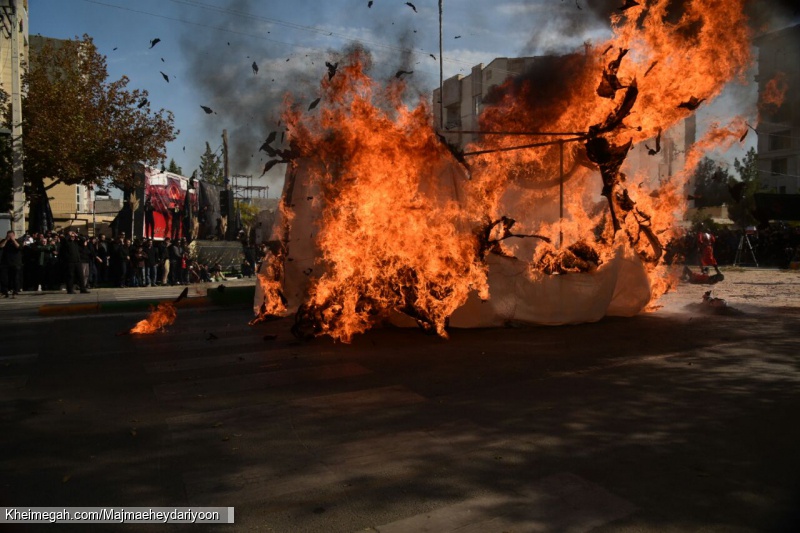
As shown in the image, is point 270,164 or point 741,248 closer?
point 270,164

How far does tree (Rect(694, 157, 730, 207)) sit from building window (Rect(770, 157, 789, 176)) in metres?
14.8

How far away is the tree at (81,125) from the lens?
67.1 feet

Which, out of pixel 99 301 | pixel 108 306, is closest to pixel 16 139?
pixel 99 301

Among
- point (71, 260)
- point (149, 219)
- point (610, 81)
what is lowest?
point (71, 260)

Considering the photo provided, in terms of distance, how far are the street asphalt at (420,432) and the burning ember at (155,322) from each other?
4.42 ft

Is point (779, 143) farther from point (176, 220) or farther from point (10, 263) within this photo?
point (10, 263)

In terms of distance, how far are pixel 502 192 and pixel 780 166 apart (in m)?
49.6

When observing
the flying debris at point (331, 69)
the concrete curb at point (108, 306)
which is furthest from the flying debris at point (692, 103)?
the concrete curb at point (108, 306)

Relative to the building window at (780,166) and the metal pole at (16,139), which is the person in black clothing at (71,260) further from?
the building window at (780,166)

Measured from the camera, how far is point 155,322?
35.3 feet

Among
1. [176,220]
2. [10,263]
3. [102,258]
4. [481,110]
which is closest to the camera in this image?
[481,110]

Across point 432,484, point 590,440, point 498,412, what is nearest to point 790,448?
point 590,440

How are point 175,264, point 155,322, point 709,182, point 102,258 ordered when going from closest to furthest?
point 155,322
point 102,258
point 175,264
point 709,182

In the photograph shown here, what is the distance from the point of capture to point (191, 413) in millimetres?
5508
